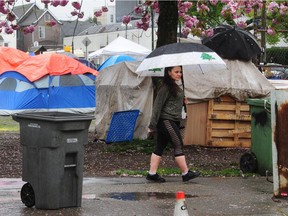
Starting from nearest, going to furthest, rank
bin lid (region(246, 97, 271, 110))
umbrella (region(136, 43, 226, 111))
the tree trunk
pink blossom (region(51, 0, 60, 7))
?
bin lid (region(246, 97, 271, 110)) < umbrella (region(136, 43, 226, 111)) < the tree trunk < pink blossom (region(51, 0, 60, 7))

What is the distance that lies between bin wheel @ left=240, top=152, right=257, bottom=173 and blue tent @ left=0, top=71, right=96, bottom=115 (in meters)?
15.0

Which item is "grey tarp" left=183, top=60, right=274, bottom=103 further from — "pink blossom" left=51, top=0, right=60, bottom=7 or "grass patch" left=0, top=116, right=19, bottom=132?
"grass patch" left=0, top=116, right=19, bottom=132

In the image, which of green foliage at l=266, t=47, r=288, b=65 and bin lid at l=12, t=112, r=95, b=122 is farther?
green foliage at l=266, t=47, r=288, b=65

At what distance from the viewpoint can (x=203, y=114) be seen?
15156 millimetres

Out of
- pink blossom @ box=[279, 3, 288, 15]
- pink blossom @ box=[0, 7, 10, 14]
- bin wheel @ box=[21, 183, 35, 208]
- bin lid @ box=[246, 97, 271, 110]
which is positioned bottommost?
bin wheel @ box=[21, 183, 35, 208]

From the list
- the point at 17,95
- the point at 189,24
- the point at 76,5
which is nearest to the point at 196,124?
the point at 189,24

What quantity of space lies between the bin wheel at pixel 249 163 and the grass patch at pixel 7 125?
12039 mm

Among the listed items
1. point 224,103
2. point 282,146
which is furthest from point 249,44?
point 282,146

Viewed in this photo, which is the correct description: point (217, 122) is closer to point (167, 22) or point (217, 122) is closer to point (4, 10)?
point (167, 22)

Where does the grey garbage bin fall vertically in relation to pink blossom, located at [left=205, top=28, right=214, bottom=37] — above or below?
below

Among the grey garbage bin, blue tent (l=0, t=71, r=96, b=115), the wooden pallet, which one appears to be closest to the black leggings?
the grey garbage bin

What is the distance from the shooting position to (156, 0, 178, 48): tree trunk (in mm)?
14492

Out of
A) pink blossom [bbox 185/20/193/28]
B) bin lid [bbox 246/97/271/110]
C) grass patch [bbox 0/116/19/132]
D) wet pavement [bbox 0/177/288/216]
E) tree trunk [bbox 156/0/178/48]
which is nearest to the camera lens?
wet pavement [bbox 0/177/288/216]

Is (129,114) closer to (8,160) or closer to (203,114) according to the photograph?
(203,114)
